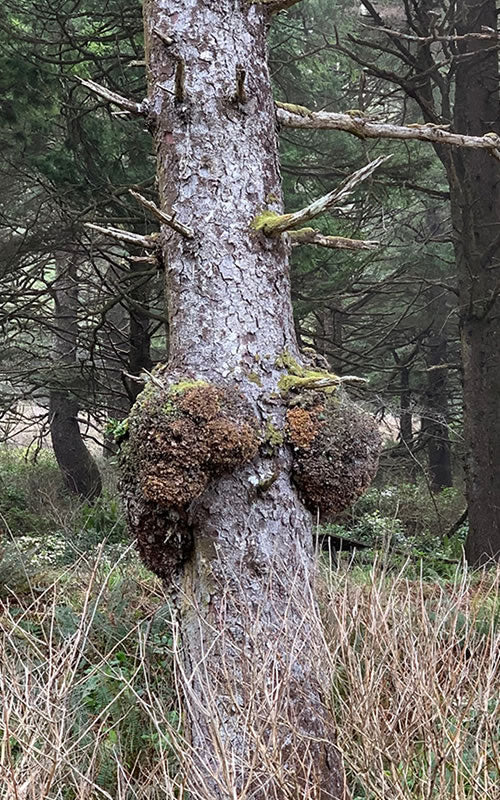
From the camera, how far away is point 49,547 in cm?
729

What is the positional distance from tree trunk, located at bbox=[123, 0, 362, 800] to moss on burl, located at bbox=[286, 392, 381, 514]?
6 cm

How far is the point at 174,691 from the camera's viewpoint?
3.14m

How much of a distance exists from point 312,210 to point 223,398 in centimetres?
75

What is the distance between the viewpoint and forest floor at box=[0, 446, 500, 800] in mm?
1705

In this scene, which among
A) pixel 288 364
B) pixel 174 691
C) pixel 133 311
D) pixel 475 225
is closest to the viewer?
pixel 288 364

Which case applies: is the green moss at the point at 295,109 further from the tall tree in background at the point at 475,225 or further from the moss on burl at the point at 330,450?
the tall tree in background at the point at 475,225

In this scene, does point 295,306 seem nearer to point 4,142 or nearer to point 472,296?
point 472,296

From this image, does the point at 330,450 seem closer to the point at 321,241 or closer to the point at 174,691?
the point at 321,241

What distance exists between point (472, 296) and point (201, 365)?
4689mm

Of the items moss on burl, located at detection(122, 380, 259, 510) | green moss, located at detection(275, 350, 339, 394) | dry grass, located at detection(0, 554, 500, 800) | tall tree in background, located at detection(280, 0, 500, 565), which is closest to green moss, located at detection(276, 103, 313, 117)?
green moss, located at detection(275, 350, 339, 394)

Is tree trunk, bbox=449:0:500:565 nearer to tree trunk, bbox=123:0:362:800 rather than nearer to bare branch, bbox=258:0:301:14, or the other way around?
bare branch, bbox=258:0:301:14

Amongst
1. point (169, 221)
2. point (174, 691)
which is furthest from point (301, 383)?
point (174, 691)

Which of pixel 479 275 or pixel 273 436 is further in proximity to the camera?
pixel 479 275

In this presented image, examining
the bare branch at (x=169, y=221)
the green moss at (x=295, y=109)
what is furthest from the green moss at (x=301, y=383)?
the green moss at (x=295, y=109)
